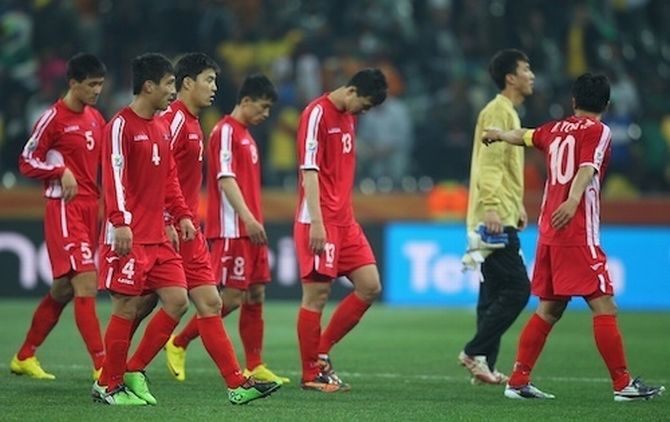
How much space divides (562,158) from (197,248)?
8.42ft

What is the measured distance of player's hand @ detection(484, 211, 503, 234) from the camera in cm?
1148

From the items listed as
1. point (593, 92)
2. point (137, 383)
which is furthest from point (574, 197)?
point (137, 383)

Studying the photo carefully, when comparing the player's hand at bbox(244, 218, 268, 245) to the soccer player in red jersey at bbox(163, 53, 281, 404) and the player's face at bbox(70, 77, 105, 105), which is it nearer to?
the soccer player in red jersey at bbox(163, 53, 281, 404)

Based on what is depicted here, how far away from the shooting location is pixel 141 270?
9.43 m

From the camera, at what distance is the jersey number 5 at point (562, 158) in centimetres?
1015

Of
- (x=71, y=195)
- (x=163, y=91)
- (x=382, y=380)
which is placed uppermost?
(x=163, y=91)

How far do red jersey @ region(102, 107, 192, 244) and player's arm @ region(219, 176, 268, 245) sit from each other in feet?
4.73

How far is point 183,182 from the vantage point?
1091 centimetres

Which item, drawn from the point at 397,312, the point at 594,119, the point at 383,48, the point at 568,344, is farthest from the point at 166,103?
the point at 383,48

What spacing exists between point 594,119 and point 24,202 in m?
12.0

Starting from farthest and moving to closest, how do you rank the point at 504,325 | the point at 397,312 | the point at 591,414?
the point at 397,312
the point at 504,325
the point at 591,414

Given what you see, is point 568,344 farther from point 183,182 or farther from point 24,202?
point 24,202

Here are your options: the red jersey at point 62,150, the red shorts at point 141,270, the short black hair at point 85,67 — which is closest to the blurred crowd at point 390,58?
the red jersey at point 62,150

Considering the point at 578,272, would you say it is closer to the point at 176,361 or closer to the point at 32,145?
the point at 176,361
